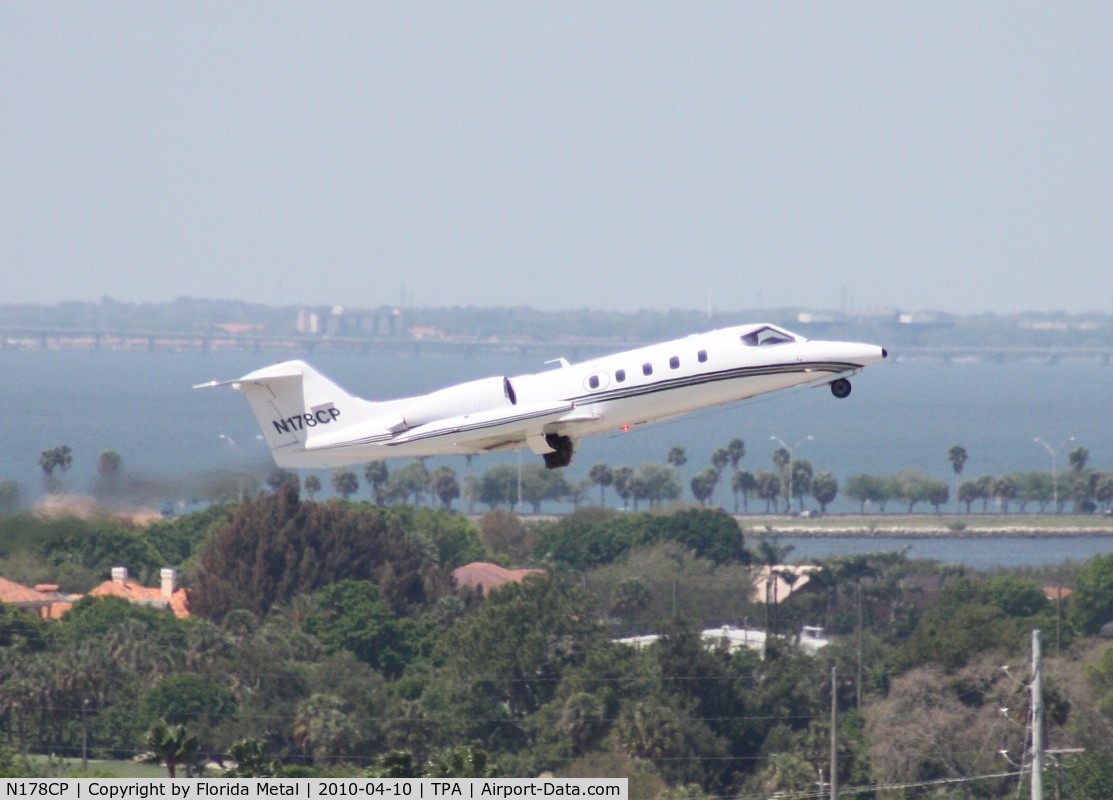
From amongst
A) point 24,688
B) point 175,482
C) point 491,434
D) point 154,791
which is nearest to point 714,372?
point 491,434

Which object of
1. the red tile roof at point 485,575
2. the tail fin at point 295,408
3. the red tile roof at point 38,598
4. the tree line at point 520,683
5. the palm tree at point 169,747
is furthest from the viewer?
the red tile roof at point 485,575

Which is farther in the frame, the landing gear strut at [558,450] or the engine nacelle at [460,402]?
the landing gear strut at [558,450]

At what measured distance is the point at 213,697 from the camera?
9581 cm

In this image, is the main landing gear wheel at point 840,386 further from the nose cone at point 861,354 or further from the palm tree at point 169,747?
the palm tree at point 169,747

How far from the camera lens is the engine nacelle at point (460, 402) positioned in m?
42.1

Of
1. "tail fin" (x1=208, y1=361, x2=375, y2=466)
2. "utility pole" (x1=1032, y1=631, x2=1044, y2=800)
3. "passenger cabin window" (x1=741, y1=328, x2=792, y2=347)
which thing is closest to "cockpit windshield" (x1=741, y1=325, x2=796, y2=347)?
"passenger cabin window" (x1=741, y1=328, x2=792, y2=347)

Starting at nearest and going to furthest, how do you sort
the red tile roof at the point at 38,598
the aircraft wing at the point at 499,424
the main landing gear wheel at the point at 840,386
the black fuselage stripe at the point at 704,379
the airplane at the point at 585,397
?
1. the aircraft wing at the point at 499,424
2. the airplane at the point at 585,397
3. the black fuselage stripe at the point at 704,379
4. the main landing gear wheel at the point at 840,386
5. the red tile roof at the point at 38,598

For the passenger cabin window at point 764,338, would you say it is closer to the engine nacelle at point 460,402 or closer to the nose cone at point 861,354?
the nose cone at point 861,354

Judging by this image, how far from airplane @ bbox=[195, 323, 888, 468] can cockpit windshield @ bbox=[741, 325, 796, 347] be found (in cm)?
2

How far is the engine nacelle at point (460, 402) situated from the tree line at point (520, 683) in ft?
67.3
